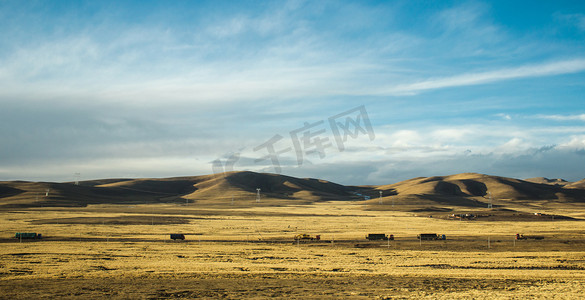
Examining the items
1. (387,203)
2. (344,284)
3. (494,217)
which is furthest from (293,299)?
(387,203)

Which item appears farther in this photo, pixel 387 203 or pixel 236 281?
pixel 387 203

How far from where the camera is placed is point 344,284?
95.1ft

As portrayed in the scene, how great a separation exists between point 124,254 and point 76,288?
624 inches

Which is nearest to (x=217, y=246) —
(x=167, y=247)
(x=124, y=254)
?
(x=167, y=247)

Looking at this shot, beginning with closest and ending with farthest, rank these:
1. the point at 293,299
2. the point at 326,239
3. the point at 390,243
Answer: the point at 293,299, the point at 390,243, the point at 326,239

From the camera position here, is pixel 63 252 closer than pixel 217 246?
Yes

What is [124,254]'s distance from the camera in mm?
42719

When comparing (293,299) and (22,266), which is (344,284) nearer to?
(293,299)

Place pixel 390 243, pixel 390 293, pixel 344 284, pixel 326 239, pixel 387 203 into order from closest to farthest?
pixel 390 293, pixel 344 284, pixel 390 243, pixel 326 239, pixel 387 203

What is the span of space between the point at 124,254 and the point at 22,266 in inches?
368

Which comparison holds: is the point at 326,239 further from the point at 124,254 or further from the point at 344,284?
the point at 344,284

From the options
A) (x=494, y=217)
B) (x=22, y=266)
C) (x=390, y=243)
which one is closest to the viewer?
(x=22, y=266)

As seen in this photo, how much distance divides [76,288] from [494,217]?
106140 mm

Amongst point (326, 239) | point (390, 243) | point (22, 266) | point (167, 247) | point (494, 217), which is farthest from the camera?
point (494, 217)
